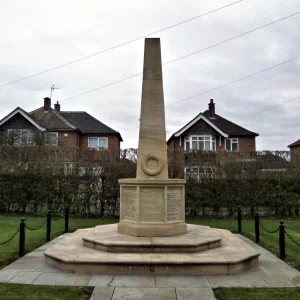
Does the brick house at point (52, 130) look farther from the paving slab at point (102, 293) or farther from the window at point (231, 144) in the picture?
the paving slab at point (102, 293)

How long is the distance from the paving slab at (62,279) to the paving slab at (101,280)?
0.10m

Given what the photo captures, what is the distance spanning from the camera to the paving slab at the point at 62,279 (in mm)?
5520

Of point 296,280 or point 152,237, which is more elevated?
point 152,237

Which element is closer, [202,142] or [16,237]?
[16,237]

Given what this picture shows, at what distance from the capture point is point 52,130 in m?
27.3

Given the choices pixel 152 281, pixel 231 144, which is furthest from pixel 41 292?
pixel 231 144

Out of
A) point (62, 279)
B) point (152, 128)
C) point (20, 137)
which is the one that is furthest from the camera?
point (20, 137)

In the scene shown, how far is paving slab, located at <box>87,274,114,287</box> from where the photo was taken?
5461 millimetres

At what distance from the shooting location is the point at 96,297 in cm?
486

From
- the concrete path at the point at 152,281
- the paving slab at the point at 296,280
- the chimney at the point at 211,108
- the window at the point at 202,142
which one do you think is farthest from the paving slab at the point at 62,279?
the chimney at the point at 211,108

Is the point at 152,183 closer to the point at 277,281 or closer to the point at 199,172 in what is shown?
the point at 277,281

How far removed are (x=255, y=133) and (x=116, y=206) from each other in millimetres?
18989

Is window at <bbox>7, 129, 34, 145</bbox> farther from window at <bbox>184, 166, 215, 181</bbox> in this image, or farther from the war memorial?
the war memorial

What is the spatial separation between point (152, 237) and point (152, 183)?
4.43ft
